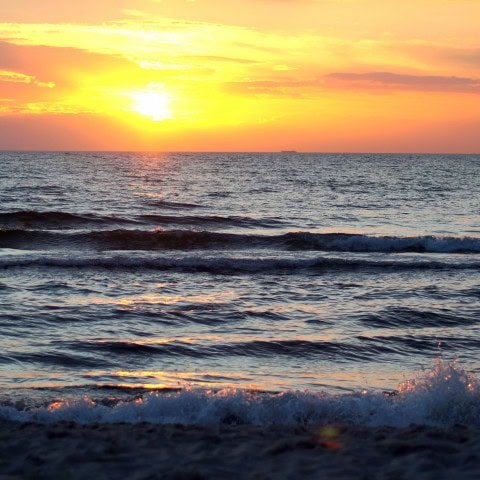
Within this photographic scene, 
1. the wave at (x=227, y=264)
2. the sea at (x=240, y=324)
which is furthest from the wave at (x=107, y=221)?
the wave at (x=227, y=264)

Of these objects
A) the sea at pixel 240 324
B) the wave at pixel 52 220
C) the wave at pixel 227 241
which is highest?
the wave at pixel 52 220

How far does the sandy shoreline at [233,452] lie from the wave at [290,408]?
45 cm

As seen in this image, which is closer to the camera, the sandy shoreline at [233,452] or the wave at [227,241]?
the sandy shoreline at [233,452]

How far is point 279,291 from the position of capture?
56.6 ft

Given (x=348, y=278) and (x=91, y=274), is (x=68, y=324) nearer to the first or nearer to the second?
(x=91, y=274)

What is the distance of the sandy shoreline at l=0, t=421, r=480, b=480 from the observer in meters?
5.93

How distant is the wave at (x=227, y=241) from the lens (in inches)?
1058

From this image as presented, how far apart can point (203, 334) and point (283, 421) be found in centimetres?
482

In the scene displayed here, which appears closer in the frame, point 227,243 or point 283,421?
point 283,421

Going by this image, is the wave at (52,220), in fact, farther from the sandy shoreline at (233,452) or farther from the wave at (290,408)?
the sandy shoreline at (233,452)

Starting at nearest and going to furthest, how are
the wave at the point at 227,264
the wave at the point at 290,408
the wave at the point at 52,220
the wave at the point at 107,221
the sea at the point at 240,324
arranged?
the wave at the point at 290,408, the sea at the point at 240,324, the wave at the point at 227,264, the wave at the point at 52,220, the wave at the point at 107,221

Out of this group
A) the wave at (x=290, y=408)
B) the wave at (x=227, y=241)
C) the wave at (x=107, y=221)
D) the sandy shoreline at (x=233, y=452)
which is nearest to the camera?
the sandy shoreline at (x=233, y=452)

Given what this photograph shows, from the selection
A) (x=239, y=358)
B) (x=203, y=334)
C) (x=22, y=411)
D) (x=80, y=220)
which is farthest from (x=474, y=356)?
(x=80, y=220)

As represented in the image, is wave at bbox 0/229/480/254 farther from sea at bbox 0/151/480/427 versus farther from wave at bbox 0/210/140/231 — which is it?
wave at bbox 0/210/140/231
